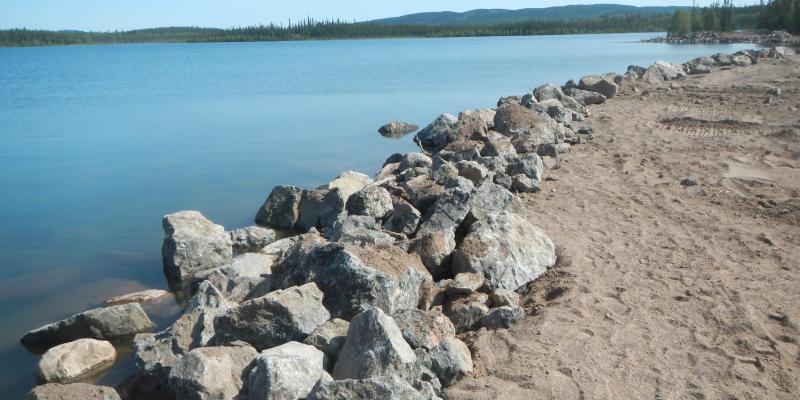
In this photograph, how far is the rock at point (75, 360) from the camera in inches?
236

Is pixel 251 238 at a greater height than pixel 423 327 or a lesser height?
lesser

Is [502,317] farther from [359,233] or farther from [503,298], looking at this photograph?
[359,233]

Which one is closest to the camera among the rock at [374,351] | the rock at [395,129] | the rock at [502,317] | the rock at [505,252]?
the rock at [374,351]

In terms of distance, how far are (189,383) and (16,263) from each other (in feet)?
20.2

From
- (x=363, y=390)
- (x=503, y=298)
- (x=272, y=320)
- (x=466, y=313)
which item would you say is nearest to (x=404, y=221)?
(x=503, y=298)

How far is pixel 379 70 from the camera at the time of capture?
45156mm

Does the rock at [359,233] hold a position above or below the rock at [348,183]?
above

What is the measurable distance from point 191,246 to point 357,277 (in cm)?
406

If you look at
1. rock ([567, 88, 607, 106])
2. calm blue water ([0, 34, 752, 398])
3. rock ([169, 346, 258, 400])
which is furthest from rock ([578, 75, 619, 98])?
rock ([169, 346, 258, 400])

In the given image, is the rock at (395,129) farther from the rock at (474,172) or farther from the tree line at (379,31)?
the tree line at (379,31)

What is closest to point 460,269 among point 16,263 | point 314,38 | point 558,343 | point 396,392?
point 558,343

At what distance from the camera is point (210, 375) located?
464 centimetres

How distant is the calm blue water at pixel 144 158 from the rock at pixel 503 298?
3585 mm

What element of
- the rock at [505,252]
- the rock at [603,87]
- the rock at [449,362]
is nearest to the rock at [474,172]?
the rock at [505,252]
